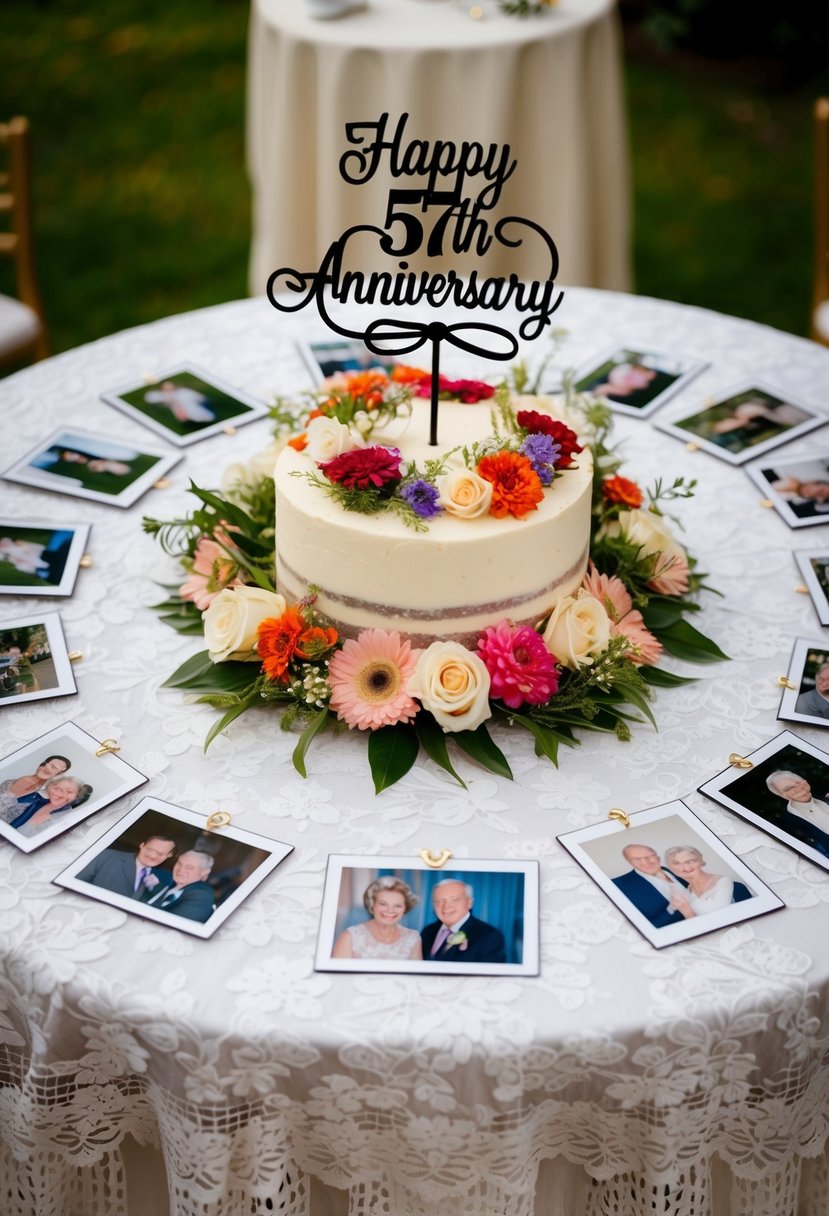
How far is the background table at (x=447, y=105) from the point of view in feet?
13.7

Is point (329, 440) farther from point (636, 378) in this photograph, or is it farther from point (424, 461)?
point (636, 378)

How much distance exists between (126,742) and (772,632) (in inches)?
45.6

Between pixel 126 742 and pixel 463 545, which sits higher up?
pixel 463 545

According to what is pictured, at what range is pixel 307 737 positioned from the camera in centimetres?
193

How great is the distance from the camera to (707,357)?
3064 millimetres

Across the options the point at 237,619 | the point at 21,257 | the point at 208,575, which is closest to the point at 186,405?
the point at 208,575

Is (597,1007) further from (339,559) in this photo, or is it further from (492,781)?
(339,559)

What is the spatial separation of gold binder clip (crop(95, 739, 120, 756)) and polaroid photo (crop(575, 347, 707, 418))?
1.46 metres

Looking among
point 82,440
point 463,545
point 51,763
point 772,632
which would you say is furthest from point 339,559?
point 82,440

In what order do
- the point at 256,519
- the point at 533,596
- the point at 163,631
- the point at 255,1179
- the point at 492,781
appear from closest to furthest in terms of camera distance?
1. the point at 255,1179
2. the point at 492,781
3. the point at 533,596
4. the point at 163,631
5. the point at 256,519

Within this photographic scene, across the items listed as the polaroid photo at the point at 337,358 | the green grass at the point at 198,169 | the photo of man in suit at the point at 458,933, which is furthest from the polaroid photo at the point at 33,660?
the green grass at the point at 198,169

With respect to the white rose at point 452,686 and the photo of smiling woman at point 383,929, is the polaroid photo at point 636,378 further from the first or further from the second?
the photo of smiling woman at point 383,929

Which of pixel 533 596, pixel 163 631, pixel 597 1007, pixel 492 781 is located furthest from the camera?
pixel 163 631

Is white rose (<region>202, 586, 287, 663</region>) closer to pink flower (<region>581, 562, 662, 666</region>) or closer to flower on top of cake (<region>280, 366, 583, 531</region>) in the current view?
flower on top of cake (<region>280, 366, 583, 531</region>)
